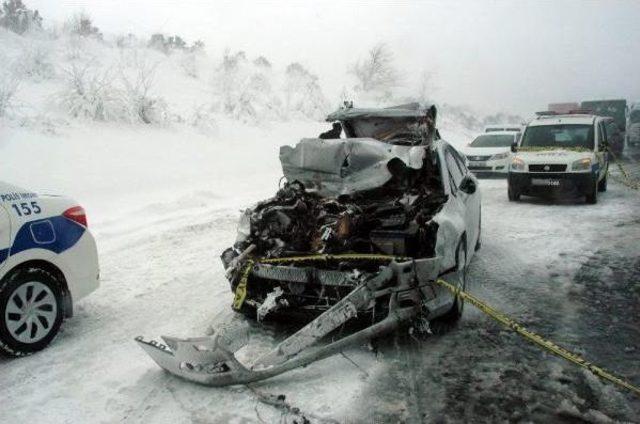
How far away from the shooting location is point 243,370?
350 centimetres

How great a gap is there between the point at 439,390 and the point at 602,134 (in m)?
11.1

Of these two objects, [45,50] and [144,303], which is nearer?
[144,303]

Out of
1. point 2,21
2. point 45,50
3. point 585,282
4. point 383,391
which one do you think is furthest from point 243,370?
point 2,21

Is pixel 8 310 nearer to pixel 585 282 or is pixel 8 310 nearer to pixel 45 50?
pixel 585 282

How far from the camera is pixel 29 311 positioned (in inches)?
164

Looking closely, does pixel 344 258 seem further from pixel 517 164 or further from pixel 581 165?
pixel 581 165

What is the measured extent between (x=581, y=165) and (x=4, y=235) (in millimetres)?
10413

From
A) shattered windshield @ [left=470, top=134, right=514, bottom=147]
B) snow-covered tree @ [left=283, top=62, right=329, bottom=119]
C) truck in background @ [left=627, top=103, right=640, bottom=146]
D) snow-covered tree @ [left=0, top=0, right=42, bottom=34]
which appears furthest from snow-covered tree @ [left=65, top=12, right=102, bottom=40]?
truck in background @ [left=627, top=103, right=640, bottom=146]

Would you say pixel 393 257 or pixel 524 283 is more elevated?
pixel 393 257

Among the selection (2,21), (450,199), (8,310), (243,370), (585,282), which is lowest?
(585,282)

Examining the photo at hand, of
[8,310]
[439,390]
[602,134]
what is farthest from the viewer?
[602,134]

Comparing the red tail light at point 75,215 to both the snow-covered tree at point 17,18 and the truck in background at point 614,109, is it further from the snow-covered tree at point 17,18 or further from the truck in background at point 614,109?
the truck in background at point 614,109

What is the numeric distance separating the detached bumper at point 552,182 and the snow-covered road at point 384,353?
2.52m

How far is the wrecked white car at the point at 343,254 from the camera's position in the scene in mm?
3662
